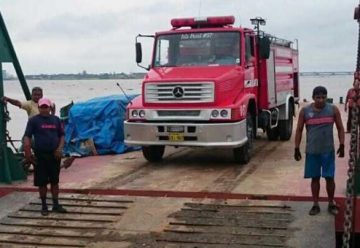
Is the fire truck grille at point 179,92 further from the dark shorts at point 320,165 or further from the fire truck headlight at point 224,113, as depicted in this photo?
the dark shorts at point 320,165

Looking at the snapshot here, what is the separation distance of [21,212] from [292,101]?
30.9ft

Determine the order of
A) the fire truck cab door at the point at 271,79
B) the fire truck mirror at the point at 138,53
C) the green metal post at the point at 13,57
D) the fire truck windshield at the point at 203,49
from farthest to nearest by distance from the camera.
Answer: the fire truck cab door at the point at 271,79, the fire truck mirror at the point at 138,53, the fire truck windshield at the point at 203,49, the green metal post at the point at 13,57

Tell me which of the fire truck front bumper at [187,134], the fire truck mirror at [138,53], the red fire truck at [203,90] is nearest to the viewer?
the fire truck front bumper at [187,134]

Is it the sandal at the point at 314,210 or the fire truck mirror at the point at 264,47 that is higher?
the fire truck mirror at the point at 264,47

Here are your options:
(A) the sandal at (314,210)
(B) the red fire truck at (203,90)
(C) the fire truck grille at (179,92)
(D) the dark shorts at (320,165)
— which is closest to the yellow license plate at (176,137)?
(B) the red fire truck at (203,90)

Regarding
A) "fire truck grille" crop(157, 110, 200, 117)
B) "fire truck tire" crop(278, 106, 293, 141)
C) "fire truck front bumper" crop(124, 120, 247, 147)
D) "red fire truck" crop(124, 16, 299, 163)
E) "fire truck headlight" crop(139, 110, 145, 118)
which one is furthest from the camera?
"fire truck tire" crop(278, 106, 293, 141)

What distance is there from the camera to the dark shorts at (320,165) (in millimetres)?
7047

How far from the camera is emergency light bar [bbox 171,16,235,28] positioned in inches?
436

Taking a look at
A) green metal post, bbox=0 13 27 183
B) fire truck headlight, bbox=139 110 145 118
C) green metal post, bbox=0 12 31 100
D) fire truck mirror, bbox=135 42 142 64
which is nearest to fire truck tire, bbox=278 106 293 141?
fire truck mirror, bbox=135 42 142 64

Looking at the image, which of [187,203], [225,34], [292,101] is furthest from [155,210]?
[292,101]

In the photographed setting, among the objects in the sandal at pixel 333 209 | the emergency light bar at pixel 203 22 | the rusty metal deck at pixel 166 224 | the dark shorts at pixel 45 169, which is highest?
the emergency light bar at pixel 203 22

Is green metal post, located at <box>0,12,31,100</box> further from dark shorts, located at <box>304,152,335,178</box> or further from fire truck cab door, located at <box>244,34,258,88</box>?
dark shorts, located at <box>304,152,335,178</box>

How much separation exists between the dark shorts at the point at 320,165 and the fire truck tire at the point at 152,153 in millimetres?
4348

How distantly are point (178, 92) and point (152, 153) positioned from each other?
1.57 m
